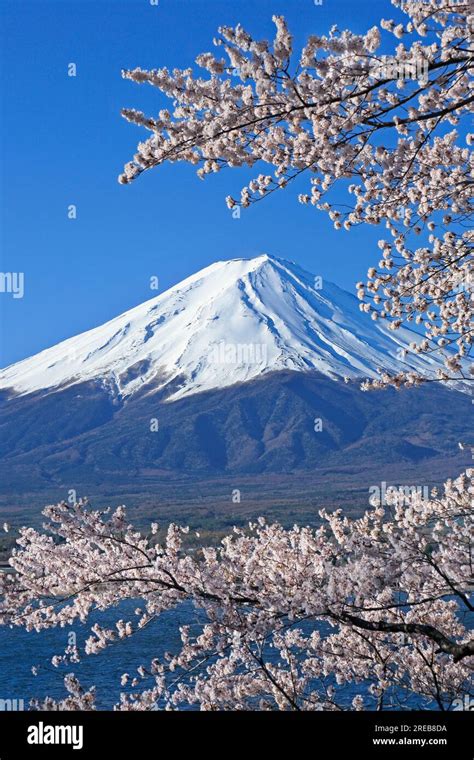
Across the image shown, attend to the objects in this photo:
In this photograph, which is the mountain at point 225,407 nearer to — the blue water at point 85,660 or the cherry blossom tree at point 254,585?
the blue water at point 85,660

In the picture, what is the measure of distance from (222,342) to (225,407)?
15226 mm

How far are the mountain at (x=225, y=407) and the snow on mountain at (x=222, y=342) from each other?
0.35 m

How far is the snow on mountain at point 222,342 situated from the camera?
15262cm

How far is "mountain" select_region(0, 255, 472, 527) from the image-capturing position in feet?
368

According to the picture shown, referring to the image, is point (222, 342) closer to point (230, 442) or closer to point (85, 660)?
point (230, 442)

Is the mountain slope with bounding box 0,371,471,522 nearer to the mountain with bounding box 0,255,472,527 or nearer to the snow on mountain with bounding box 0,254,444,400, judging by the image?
the mountain with bounding box 0,255,472,527

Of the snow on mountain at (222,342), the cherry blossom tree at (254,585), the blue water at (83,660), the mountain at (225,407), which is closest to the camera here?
the cherry blossom tree at (254,585)

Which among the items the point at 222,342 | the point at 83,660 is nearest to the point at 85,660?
the point at 83,660

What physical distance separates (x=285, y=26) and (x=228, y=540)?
173 inches

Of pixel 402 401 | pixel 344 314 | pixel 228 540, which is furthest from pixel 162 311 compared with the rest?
pixel 228 540

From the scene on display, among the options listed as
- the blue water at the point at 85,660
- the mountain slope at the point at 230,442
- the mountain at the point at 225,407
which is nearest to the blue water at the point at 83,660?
the blue water at the point at 85,660

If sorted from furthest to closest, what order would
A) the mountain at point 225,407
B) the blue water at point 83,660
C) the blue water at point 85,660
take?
the mountain at point 225,407 → the blue water at point 83,660 → the blue water at point 85,660

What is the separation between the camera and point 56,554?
5352 mm

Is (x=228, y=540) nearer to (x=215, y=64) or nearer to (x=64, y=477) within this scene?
(x=215, y=64)
